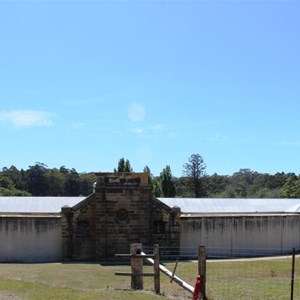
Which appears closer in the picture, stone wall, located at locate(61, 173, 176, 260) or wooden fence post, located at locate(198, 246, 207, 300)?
wooden fence post, located at locate(198, 246, 207, 300)

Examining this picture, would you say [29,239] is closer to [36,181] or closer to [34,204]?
[34,204]

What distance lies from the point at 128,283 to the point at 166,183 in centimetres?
5553

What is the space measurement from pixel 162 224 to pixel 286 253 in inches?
318

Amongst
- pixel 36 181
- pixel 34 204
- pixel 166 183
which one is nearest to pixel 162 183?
pixel 166 183

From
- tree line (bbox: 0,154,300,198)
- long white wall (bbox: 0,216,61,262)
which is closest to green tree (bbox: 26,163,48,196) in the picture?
tree line (bbox: 0,154,300,198)

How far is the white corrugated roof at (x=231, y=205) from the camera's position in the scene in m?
43.0

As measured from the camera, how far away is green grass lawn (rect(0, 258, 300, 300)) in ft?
44.3

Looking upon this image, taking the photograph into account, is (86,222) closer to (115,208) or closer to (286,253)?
(115,208)

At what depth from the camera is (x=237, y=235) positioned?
31984 mm

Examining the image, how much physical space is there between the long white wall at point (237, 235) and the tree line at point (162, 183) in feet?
123

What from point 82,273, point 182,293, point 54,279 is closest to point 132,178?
point 82,273

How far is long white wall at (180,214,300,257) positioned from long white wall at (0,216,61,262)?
24.1 feet

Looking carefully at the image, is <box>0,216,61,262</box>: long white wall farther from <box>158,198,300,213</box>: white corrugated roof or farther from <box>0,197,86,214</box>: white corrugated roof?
<box>158,198,300,213</box>: white corrugated roof

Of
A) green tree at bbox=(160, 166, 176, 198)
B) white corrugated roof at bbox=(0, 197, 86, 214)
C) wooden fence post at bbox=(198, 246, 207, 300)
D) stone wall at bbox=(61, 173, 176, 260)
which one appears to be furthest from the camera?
green tree at bbox=(160, 166, 176, 198)
